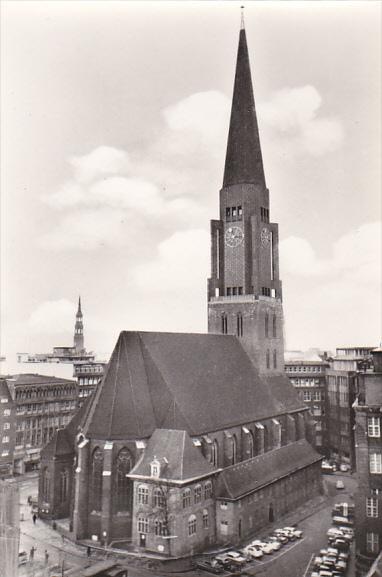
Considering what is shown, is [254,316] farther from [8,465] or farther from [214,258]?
[8,465]

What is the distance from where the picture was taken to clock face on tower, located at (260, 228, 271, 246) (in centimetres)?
7000

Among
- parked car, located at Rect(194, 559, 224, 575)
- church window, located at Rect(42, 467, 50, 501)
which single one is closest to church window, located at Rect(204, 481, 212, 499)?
parked car, located at Rect(194, 559, 224, 575)

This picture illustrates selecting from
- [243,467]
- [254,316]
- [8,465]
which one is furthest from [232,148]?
[8,465]

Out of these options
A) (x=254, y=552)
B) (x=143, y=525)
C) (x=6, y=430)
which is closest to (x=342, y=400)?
(x=254, y=552)

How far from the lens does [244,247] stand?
69000 mm

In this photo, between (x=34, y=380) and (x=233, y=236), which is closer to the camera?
(x=233, y=236)

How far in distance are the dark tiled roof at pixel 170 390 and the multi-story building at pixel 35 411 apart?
24.2 meters

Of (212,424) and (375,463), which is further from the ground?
(212,424)

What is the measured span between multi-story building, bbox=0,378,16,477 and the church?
16.5 metres

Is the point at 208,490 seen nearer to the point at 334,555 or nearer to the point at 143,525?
the point at 143,525

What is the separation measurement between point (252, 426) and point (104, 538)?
69.4 feet

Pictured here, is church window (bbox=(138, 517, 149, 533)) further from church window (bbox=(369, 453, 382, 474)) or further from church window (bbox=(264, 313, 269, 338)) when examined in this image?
church window (bbox=(264, 313, 269, 338))

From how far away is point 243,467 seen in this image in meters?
52.0

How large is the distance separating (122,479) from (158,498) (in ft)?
13.8
